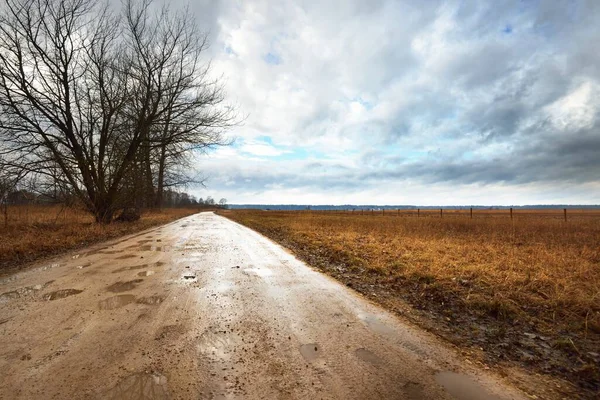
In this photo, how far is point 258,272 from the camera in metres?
6.71

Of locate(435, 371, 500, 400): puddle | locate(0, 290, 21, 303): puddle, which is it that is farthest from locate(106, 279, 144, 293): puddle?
locate(435, 371, 500, 400): puddle

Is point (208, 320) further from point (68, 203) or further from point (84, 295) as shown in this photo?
point (68, 203)

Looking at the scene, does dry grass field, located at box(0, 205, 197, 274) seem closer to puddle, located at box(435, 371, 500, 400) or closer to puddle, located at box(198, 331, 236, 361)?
puddle, located at box(198, 331, 236, 361)

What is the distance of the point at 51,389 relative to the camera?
2400 millimetres

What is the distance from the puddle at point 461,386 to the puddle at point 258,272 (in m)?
4.14

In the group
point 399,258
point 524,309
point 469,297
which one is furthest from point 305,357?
point 399,258

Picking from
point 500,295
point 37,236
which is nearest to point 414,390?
point 500,295

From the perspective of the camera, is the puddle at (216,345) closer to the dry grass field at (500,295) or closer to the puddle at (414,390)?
the puddle at (414,390)

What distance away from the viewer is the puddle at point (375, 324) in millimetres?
3781

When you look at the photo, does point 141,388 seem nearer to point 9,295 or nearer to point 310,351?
point 310,351

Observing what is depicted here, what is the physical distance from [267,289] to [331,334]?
79.8 inches

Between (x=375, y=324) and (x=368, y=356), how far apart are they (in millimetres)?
980

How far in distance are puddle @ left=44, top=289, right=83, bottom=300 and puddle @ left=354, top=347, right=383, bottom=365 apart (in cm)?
455

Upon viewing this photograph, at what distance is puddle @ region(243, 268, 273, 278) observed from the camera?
21.3ft
